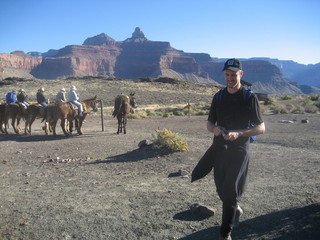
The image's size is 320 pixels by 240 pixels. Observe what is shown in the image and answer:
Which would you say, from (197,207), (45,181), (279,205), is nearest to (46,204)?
(45,181)

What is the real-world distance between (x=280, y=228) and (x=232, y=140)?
172cm

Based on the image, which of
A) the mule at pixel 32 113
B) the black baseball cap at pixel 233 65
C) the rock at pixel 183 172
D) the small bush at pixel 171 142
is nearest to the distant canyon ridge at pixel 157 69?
the mule at pixel 32 113

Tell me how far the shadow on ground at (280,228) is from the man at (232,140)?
61 cm

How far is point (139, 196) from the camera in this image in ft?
19.2

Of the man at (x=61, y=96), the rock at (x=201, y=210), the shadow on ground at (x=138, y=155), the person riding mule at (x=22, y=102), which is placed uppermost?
the man at (x=61, y=96)

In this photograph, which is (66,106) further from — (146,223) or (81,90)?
(81,90)

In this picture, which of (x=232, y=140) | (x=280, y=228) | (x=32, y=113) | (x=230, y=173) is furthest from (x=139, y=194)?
(x=32, y=113)

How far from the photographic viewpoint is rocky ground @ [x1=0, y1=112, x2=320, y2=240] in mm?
4434

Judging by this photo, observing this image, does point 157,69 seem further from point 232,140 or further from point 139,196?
point 232,140

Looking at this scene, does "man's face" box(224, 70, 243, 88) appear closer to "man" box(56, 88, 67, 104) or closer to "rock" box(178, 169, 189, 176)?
"rock" box(178, 169, 189, 176)

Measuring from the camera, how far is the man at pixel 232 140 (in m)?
3.58

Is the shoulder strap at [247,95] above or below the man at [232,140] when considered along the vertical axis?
above

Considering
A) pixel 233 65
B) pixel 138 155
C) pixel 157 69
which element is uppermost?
pixel 157 69

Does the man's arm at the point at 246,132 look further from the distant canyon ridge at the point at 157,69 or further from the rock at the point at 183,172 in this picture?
the distant canyon ridge at the point at 157,69
